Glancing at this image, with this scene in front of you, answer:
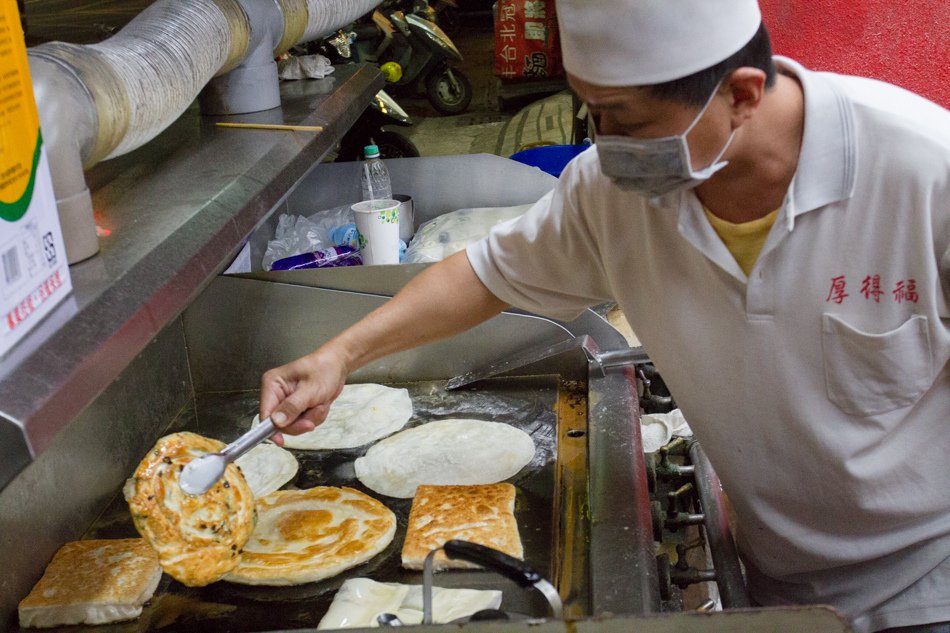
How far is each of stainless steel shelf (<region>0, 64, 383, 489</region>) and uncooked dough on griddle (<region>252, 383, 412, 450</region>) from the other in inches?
28.6

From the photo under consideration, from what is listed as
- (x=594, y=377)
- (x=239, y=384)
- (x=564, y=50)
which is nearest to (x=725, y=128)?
(x=564, y=50)

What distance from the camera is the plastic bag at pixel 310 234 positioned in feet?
11.2

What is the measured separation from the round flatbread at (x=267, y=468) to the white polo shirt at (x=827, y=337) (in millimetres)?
985

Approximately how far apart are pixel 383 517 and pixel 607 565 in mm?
584

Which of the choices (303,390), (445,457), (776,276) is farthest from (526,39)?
(776,276)

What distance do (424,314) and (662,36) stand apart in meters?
0.84

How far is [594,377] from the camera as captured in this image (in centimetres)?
251

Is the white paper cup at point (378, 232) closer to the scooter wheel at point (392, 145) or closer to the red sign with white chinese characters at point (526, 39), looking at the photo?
the scooter wheel at point (392, 145)

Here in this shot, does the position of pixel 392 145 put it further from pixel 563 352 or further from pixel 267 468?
pixel 267 468

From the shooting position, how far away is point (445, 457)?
2.36 m

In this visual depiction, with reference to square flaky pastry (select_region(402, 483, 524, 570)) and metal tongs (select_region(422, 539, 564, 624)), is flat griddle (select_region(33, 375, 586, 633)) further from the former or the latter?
metal tongs (select_region(422, 539, 564, 624))

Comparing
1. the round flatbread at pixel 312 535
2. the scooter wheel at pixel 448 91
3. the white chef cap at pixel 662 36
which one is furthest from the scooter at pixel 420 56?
the white chef cap at pixel 662 36

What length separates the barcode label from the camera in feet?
3.44

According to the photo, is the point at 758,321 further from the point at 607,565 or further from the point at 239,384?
the point at 239,384
